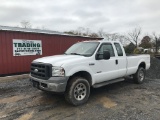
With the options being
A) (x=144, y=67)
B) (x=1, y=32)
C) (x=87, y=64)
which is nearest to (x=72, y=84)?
(x=87, y=64)

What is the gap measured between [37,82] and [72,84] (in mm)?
1099

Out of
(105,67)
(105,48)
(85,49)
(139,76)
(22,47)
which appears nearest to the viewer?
A: (105,67)

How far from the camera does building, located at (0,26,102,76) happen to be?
1012 centimetres

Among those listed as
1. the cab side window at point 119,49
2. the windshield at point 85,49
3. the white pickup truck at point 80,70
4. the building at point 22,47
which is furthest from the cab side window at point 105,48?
the building at point 22,47

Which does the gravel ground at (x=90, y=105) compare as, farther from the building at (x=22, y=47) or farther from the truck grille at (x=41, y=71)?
the building at (x=22, y=47)

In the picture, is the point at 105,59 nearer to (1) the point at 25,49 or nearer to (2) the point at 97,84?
(2) the point at 97,84

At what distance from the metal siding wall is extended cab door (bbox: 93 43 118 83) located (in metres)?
6.22

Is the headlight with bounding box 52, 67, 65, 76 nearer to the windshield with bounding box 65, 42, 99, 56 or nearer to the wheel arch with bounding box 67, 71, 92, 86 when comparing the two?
the wheel arch with bounding box 67, 71, 92, 86

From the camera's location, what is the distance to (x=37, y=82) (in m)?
5.38

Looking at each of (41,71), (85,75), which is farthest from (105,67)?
(41,71)

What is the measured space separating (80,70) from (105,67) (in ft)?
3.97

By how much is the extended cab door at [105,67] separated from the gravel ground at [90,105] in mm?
716

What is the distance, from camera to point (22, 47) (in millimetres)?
10859

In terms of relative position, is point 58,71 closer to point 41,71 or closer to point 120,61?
point 41,71
